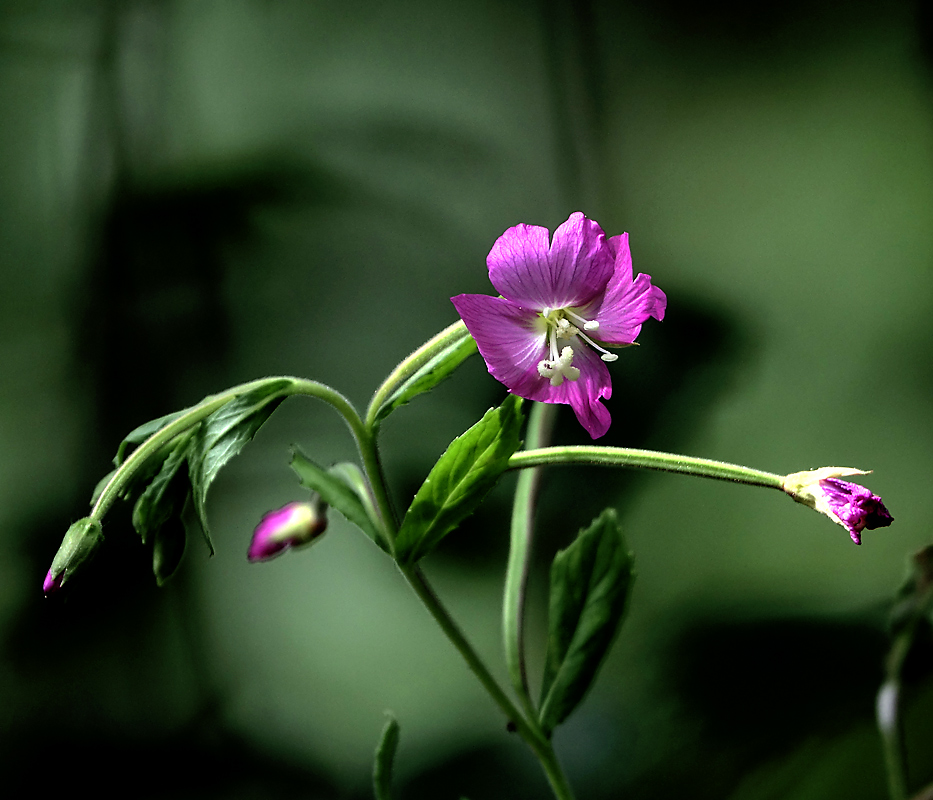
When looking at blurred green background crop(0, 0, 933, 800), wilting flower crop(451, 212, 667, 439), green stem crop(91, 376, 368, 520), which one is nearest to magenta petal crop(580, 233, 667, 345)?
wilting flower crop(451, 212, 667, 439)

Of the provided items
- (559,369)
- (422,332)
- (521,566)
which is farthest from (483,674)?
(422,332)

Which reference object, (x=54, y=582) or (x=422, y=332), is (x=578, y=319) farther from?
(x=422, y=332)

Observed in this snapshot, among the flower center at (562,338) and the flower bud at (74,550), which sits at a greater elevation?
the flower center at (562,338)

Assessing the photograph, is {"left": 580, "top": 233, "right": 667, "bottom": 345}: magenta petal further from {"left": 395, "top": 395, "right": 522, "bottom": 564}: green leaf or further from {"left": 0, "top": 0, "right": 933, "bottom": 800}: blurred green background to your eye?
{"left": 0, "top": 0, "right": 933, "bottom": 800}: blurred green background

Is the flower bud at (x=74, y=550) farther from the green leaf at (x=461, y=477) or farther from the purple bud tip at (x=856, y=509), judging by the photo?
the purple bud tip at (x=856, y=509)

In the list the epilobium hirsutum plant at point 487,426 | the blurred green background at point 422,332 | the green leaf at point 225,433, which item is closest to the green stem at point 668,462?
the epilobium hirsutum plant at point 487,426

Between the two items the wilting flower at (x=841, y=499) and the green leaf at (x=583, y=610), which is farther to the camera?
the green leaf at (x=583, y=610)
